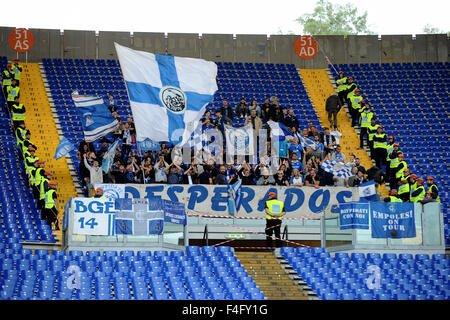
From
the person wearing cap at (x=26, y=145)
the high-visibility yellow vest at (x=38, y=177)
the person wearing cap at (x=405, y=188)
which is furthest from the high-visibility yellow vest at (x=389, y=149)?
the person wearing cap at (x=26, y=145)

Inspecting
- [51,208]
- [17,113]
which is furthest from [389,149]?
[17,113]

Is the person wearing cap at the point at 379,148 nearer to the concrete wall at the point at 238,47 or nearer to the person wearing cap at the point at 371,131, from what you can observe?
the person wearing cap at the point at 371,131

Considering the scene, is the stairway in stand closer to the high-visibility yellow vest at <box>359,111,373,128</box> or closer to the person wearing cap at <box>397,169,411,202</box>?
the person wearing cap at <box>397,169,411,202</box>

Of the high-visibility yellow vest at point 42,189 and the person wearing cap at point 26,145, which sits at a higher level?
the person wearing cap at point 26,145

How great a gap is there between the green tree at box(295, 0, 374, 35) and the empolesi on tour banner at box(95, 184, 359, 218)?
4688cm

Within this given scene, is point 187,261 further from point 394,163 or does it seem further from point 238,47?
point 238,47

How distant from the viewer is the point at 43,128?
108 ft

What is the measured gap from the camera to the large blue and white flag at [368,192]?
82.4ft

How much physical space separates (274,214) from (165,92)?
16.0 ft

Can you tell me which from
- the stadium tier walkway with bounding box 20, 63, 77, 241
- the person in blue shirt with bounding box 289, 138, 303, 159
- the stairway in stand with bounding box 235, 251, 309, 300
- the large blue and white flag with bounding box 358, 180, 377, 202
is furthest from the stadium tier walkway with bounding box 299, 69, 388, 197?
the stadium tier walkway with bounding box 20, 63, 77, 241

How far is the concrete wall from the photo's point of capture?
127ft

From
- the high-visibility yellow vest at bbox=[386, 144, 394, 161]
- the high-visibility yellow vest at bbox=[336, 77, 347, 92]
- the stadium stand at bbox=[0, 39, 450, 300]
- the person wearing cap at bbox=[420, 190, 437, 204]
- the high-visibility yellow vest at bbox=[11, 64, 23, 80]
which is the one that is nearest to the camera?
the stadium stand at bbox=[0, 39, 450, 300]

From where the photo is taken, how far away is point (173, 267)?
70.5 feet

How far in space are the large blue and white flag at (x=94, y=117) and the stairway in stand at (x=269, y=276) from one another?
6270 mm
